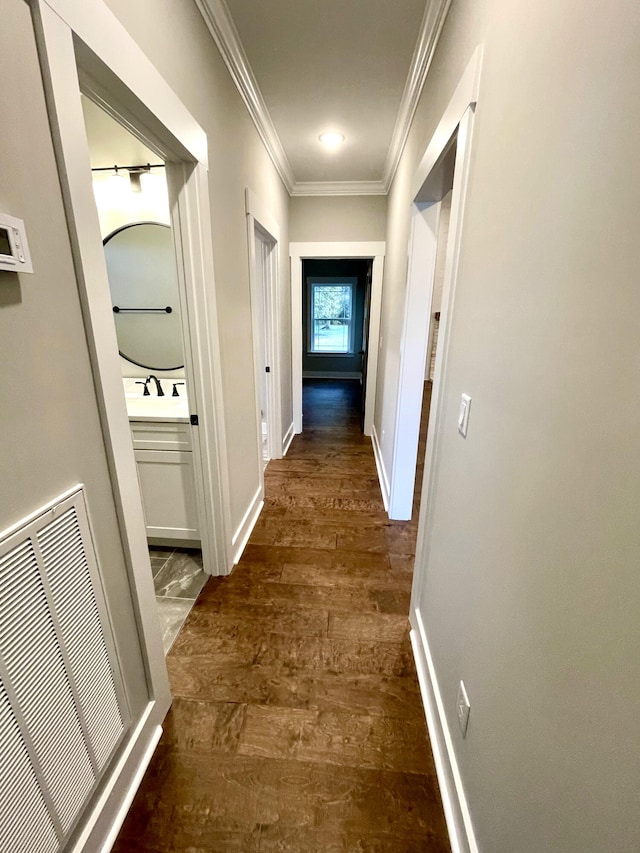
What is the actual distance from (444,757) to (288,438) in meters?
3.14

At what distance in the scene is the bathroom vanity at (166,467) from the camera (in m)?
1.96

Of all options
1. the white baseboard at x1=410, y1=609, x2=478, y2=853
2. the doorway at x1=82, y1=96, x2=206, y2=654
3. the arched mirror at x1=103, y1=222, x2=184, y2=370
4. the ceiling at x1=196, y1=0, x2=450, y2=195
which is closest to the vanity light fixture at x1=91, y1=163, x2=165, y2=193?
the doorway at x1=82, y1=96, x2=206, y2=654

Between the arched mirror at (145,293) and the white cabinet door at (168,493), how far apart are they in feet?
2.38

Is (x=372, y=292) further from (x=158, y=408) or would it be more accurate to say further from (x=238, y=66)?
(x=158, y=408)

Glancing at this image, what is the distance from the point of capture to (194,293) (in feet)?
5.16

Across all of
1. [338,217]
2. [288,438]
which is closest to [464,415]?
[288,438]

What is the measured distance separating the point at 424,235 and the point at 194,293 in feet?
4.37

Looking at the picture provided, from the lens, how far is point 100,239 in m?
0.92

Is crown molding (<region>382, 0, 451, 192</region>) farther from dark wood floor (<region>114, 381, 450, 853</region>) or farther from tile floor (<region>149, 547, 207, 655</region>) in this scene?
tile floor (<region>149, 547, 207, 655</region>)

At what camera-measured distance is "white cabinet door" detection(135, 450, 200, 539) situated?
203 centimetres

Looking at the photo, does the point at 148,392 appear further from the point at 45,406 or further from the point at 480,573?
the point at 480,573

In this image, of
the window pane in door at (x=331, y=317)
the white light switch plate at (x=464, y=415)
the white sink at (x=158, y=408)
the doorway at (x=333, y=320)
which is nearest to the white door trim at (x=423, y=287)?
the white light switch plate at (x=464, y=415)

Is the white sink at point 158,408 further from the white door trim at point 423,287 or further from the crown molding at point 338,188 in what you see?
the crown molding at point 338,188

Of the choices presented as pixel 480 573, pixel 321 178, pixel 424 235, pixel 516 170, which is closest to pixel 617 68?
pixel 516 170
